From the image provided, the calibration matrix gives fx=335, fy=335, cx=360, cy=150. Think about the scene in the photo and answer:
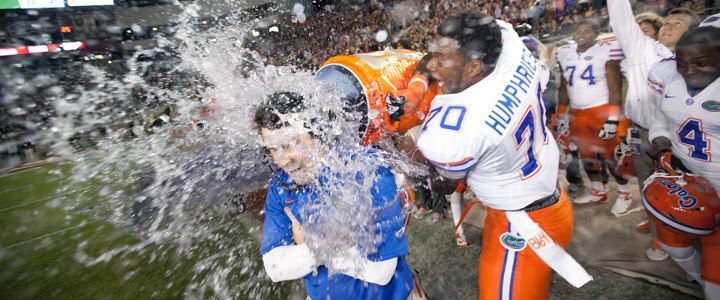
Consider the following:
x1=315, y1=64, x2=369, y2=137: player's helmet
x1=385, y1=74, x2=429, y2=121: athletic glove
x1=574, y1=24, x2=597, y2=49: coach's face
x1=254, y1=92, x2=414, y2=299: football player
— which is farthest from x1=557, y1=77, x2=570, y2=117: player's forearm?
x1=254, y1=92, x2=414, y2=299: football player

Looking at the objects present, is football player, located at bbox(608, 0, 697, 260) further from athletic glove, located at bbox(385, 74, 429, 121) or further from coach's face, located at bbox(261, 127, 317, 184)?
coach's face, located at bbox(261, 127, 317, 184)

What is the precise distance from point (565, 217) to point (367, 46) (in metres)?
14.5

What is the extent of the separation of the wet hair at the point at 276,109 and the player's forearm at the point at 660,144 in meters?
2.76

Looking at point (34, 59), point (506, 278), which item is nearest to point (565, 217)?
point (506, 278)

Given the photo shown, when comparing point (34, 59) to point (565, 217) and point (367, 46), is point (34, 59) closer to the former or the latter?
point (367, 46)

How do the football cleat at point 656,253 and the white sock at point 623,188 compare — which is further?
the white sock at point 623,188

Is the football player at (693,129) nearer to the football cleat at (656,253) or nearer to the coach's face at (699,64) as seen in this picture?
the coach's face at (699,64)

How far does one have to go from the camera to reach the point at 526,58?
76.5 inches

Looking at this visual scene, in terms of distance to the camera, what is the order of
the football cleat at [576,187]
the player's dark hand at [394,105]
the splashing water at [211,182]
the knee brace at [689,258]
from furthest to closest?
the football cleat at [576,187]
the knee brace at [689,258]
the player's dark hand at [394,105]
the splashing water at [211,182]

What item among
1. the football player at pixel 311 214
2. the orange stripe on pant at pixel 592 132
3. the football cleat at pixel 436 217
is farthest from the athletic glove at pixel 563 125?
the football player at pixel 311 214

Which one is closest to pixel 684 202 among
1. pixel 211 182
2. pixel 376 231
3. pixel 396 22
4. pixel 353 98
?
pixel 376 231

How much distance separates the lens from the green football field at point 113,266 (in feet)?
12.7

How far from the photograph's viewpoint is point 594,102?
4.14 m

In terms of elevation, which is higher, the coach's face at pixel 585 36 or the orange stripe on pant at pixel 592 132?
the coach's face at pixel 585 36
